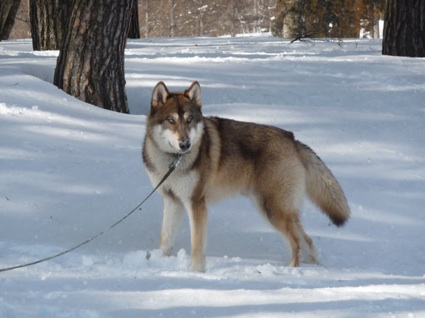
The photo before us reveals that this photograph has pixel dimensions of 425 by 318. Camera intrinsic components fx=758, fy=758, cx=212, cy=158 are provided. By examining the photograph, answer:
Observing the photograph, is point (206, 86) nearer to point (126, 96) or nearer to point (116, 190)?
point (126, 96)

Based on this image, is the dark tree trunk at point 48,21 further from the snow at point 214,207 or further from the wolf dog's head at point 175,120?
the wolf dog's head at point 175,120

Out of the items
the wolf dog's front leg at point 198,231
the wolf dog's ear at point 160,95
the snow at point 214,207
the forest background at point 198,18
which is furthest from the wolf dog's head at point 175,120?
the forest background at point 198,18

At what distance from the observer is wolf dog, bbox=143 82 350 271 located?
5.86 meters

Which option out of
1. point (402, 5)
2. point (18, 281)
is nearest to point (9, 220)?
point (18, 281)

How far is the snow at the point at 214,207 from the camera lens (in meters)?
4.54

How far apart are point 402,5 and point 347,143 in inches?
212

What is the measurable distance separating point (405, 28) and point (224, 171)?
26.9 ft

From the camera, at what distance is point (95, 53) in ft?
29.8

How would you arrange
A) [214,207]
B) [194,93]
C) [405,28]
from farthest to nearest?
[405,28] → [214,207] → [194,93]

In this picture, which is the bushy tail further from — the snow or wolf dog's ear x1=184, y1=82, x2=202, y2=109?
wolf dog's ear x1=184, y1=82, x2=202, y2=109

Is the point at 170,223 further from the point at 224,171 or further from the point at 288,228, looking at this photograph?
the point at 288,228

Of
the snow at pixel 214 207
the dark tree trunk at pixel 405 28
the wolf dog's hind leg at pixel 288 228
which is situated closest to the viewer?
the snow at pixel 214 207

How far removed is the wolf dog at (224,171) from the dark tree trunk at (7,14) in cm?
1254

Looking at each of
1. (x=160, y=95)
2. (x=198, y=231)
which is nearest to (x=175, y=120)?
(x=160, y=95)
